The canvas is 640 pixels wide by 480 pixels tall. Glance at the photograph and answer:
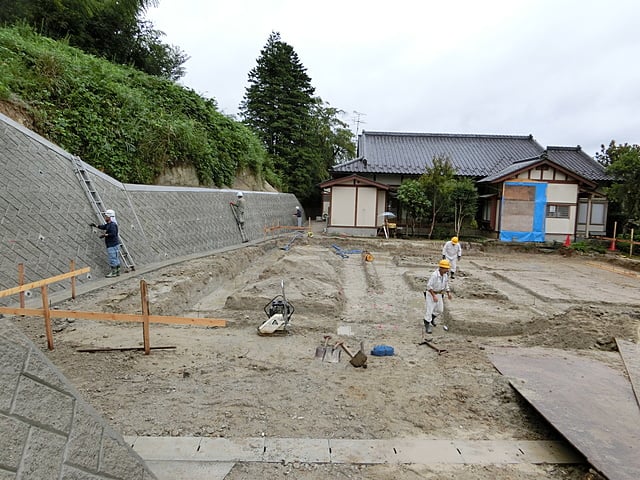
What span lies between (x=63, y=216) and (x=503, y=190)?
65.6 feet

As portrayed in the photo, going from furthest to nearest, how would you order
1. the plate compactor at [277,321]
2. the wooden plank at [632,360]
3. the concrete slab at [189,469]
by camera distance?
the plate compactor at [277,321] → the wooden plank at [632,360] → the concrete slab at [189,469]

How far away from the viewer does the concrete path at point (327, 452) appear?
3270 mm

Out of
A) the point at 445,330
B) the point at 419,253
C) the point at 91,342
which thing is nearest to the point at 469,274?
the point at 419,253

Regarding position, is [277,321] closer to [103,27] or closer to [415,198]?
[415,198]

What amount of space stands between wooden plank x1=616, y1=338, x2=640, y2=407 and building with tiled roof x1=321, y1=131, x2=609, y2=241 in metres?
15.9

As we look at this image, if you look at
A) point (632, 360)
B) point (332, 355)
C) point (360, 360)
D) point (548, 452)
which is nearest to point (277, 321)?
point (332, 355)

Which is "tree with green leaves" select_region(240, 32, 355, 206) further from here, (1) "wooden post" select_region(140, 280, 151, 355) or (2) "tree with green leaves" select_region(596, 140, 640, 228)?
(1) "wooden post" select_region(140, 280, 151, 355)

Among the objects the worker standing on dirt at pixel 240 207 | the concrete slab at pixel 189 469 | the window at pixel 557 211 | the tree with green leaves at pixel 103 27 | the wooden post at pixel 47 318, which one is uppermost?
the tree with green leaves at pixel 103 27

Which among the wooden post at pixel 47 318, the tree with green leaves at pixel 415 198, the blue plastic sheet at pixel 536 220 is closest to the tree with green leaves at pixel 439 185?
the tree with green leaves at pixel 415 198

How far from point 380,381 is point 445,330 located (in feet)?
10.3

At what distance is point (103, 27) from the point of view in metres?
18.5

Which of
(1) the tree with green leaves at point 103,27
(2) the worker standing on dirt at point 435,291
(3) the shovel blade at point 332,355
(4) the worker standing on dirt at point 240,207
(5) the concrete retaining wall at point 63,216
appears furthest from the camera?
(4) the worker standing on dirt at point 240,207

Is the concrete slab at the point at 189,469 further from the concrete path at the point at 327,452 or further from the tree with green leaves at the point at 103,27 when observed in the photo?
the tree with green leaves at the point at 103,27

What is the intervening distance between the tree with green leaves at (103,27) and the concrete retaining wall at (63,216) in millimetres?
8151
